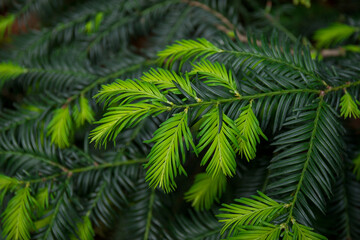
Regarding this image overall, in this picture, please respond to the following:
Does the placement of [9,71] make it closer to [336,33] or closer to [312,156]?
[312,156]

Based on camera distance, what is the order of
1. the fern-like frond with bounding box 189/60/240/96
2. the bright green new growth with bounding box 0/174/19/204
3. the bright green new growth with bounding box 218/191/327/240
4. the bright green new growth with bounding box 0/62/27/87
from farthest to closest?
the bright green new growth with bounding box 0/62/27/87 < the bright green new growth with bounding box 0/174/19/204 < the fern-like frond with bounding box 189/60/240/96 < the bright green new growth with bounding box 218/191/327/240

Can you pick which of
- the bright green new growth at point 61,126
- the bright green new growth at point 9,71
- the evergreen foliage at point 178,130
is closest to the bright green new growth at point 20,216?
the evergreen foliage at point 178,130

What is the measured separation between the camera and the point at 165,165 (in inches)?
24.4

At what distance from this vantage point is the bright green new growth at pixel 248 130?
0.65 metres

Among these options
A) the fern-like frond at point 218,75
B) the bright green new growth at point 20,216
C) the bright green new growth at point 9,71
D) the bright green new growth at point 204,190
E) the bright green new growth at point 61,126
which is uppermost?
the bright green new growth at point 9,71

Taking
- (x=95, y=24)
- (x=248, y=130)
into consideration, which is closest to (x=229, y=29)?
(x=95, y=24)

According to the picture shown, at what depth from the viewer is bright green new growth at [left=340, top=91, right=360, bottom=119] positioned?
70cm

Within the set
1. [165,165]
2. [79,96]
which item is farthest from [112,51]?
[165,165]

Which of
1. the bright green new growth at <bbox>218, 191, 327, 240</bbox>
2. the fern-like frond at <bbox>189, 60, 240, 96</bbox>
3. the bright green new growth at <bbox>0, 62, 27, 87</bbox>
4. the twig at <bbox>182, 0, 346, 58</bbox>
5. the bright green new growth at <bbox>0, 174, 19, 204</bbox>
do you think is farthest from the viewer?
the twig at <bbox>182, 0, 346, 58</bbox>

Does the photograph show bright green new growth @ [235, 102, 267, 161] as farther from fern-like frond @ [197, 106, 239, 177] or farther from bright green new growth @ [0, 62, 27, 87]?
bright green new growth @ [0, 62, 27, 87]

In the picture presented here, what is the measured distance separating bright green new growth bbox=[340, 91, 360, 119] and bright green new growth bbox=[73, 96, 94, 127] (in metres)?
0.75

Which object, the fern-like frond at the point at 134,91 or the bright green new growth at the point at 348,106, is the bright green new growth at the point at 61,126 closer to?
the fern-like frond at the point at 134,91

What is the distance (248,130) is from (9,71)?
3.33 ft

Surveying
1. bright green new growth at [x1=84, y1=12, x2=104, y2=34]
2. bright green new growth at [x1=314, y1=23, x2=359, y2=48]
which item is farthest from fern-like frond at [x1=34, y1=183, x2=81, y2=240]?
bright green new growth at [x1=314, y1=23, x2=359, y2=48]
